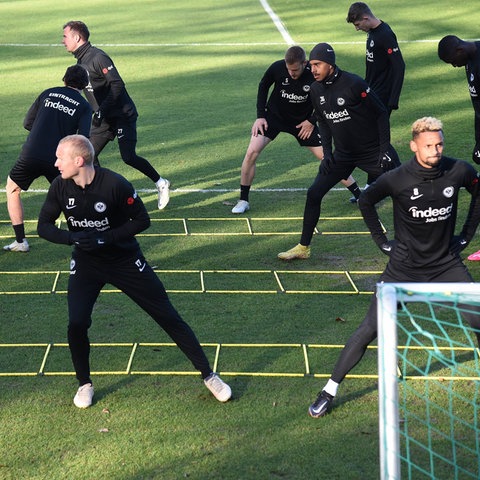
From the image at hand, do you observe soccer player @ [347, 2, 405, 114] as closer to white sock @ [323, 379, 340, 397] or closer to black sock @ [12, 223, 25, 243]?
black sock @ [12, 223, 25, 243]

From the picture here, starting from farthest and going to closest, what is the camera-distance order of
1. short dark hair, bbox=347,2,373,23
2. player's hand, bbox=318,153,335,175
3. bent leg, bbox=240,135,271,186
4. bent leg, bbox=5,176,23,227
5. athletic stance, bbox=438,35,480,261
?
short dark hair, bbox=347,2,373,23 < bent leg, bbox=240,135,271,186 < bent leg, bbox=5,176,23,227 < player's hand, bbox=318,153,335,175 < athletic stance, bbox=438,35,480,261

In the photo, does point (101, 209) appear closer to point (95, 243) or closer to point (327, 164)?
point (95, 243)

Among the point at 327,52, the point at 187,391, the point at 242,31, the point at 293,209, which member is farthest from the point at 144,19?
the point at 187,391

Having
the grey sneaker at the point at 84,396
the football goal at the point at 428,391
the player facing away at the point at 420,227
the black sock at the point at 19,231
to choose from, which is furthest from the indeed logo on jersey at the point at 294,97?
the grey sneaker at the point at 84,396

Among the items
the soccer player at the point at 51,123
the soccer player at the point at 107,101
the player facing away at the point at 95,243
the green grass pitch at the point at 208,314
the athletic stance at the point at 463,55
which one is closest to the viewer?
the green grass pitch at the point at 208,314

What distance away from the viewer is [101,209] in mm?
7039

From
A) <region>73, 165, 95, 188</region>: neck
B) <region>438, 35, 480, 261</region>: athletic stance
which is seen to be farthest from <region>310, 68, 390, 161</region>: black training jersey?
<region>73, 165, 95, 188</region>: neck

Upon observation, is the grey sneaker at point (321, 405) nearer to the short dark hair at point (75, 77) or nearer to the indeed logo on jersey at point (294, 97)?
the short dark hair at point (75, 77)

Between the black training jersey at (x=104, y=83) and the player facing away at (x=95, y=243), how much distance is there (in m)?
4.91

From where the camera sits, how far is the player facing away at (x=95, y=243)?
274 inches

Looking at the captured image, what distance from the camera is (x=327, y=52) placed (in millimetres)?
9531

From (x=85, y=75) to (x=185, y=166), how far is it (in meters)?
4.50

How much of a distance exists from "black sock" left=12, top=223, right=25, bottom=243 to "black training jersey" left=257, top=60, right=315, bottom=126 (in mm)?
3208

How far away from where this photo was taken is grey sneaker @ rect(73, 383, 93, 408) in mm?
7281
